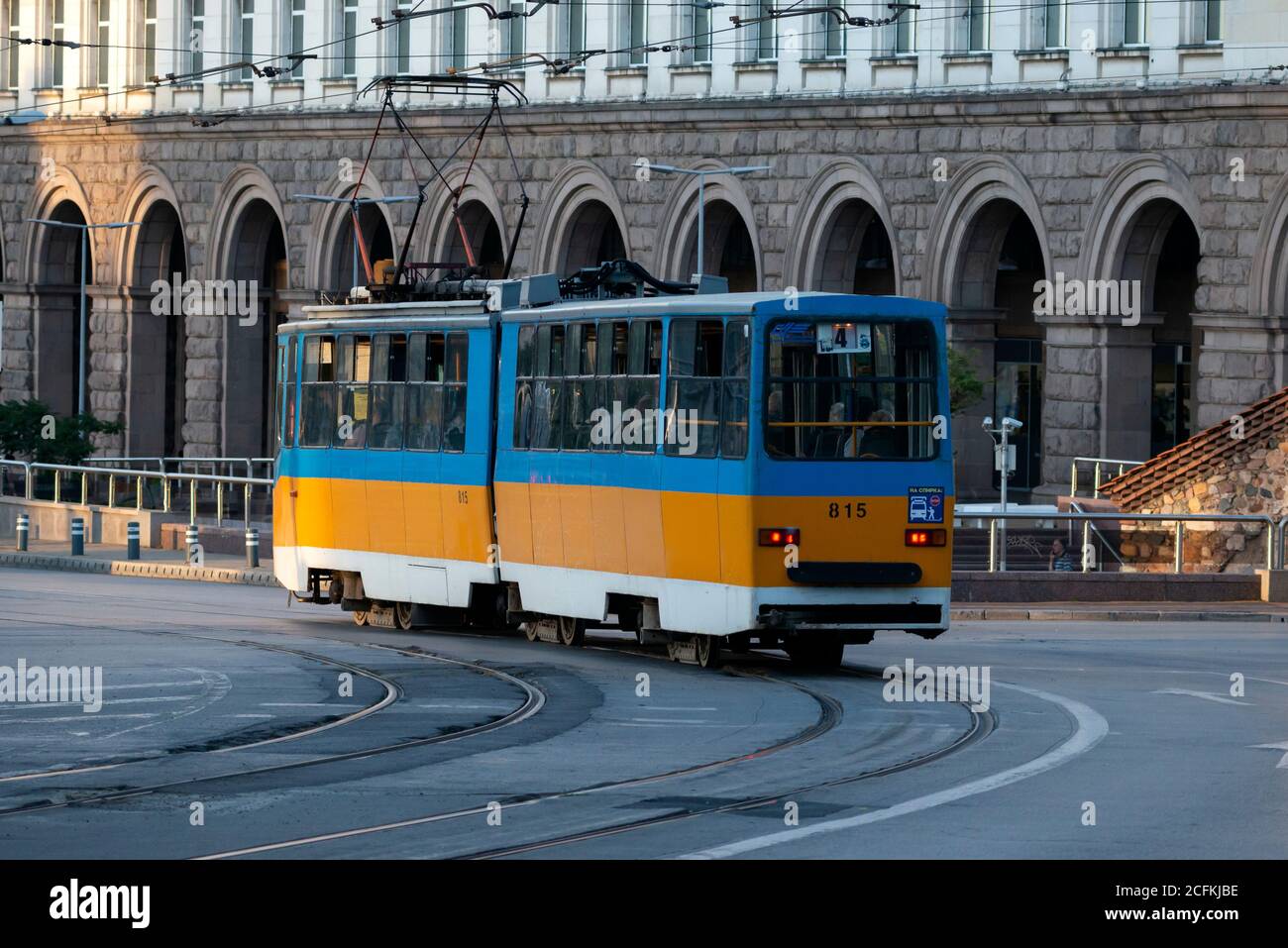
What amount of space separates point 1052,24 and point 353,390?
788 inches

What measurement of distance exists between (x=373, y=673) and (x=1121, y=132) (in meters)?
23.4

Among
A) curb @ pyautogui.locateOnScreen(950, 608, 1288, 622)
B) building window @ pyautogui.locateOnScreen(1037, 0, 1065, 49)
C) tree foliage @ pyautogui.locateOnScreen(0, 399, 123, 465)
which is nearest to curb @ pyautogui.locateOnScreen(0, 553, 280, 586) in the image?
tree foliage @ pyautogui.locateOnScreen(0, 399, 123, 465)

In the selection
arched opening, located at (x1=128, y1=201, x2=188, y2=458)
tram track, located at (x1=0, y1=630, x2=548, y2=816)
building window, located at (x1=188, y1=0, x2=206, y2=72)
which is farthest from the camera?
arched opening, located at (x1=128, y1=201, x2=188, y2=458)

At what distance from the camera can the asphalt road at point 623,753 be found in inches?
493

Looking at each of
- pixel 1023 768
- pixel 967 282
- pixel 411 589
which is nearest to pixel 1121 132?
pixel 967 282

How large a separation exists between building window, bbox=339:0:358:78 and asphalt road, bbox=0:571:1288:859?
1343 inches

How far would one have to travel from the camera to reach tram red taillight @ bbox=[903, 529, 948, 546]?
834 inches

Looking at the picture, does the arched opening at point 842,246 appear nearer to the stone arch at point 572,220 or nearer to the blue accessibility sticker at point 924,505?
the stone arch at point 572,220

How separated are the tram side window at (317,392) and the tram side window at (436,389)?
193 cm

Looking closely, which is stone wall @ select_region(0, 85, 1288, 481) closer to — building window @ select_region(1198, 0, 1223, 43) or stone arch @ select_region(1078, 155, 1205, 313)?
stone arch @ select_region(1078, 155, 1205, 313)

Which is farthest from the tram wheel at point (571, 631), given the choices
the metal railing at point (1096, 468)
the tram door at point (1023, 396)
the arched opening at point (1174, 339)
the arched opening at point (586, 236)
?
the arched opening at point (586, 236)

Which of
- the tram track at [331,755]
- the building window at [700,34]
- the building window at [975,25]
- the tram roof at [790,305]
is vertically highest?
the building window at [700,34]

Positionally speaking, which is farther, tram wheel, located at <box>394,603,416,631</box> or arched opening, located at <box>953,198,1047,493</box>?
arched opening, located at <box>953,198,1047,493</box>

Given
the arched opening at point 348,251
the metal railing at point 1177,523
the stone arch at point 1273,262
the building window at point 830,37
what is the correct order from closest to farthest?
the metal railing at point 1177,523
the stone arch at point 1273,262
the building window at point 830,37
the arched opening at point 348,251
